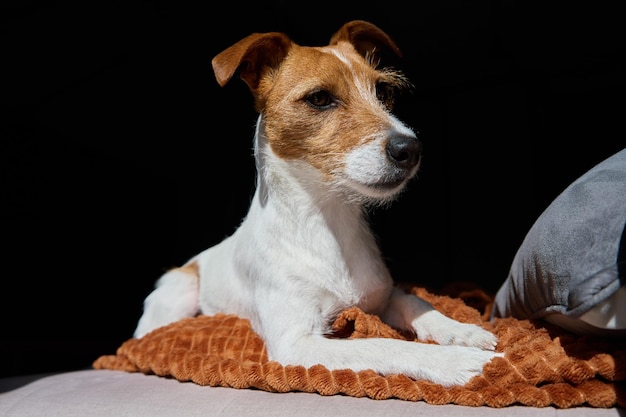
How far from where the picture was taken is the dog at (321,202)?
5.88 ft

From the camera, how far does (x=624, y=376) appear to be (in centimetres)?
137

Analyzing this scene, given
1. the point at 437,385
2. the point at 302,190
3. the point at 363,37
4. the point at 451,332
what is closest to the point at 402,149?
the point at 302,190

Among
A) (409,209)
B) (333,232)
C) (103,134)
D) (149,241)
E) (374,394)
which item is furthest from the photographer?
(409,209)

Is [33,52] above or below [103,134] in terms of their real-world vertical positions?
above

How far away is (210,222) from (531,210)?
2660 millimetres

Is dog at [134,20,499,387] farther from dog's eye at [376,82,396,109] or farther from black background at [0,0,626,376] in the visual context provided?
black background at [0,0,626,376]

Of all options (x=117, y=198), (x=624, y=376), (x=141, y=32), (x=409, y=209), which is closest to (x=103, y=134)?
(x=117, y=198)

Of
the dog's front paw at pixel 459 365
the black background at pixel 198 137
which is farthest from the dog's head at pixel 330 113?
the black background at pixel 198 137

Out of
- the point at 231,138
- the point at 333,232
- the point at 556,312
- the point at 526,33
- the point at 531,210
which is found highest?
the point at 526,33

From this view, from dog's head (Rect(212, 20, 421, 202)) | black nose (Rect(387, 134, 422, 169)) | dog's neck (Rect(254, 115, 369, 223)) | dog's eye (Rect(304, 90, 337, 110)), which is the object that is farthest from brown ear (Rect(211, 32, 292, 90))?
black nose (Rect(387, 134, 422, 169))

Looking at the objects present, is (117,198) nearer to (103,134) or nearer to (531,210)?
(103,134)

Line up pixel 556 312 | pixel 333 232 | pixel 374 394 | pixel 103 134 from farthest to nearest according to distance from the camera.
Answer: pixel 103 134 → pixel 333 232 → pixel 556 312 → pixel 374 394

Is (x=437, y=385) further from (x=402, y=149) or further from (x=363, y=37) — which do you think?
(x=363, y=37)

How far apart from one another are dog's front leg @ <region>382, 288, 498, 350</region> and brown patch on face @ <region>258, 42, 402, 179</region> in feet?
2.01
